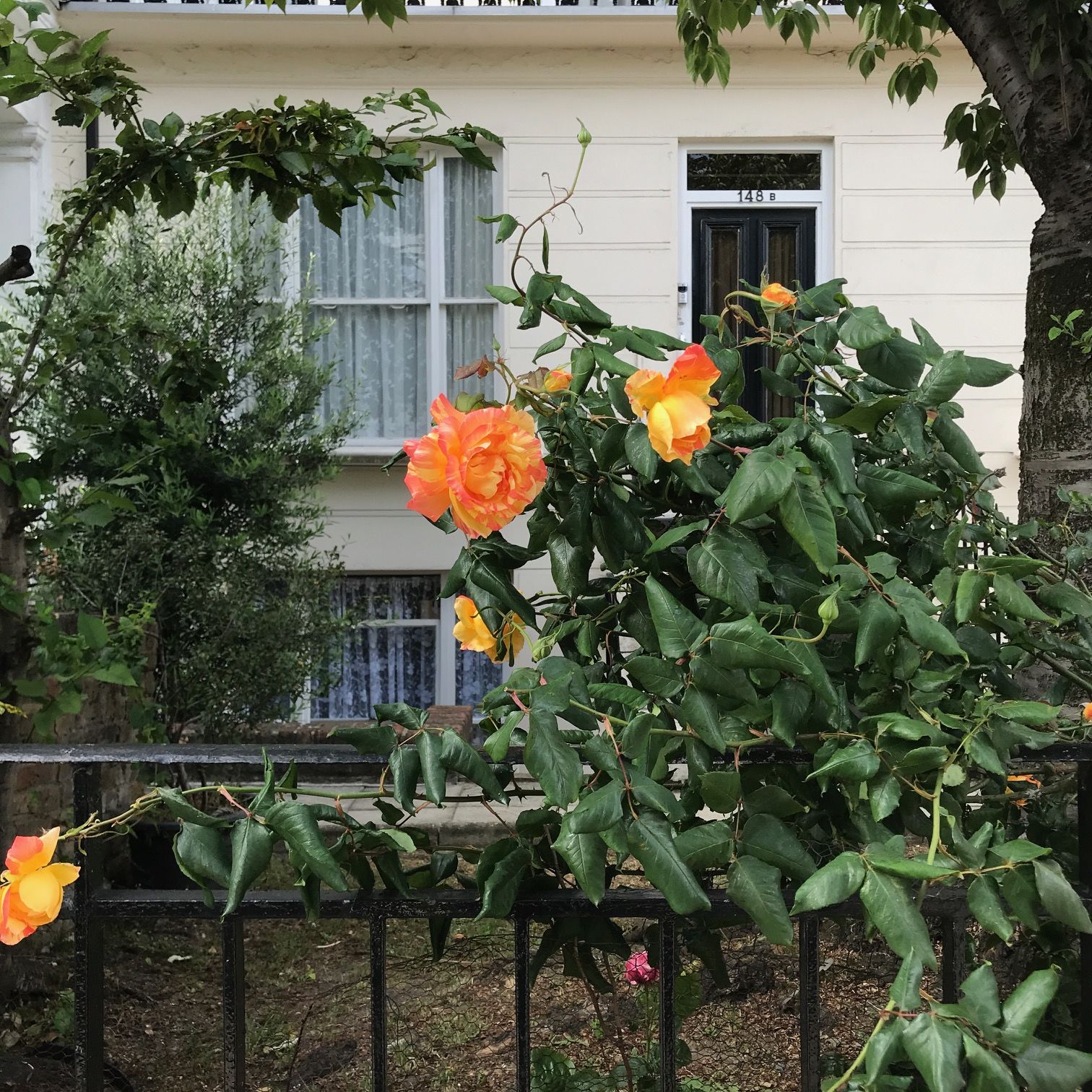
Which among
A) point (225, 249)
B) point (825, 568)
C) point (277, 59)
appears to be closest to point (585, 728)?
point (825, 568)

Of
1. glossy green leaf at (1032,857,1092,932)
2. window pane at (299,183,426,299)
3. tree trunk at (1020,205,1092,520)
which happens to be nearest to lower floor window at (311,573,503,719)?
window pane at (299,183,426,299)

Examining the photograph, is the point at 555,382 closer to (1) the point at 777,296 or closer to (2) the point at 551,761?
(1) the point at 777,296

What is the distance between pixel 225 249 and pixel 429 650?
10.6ft

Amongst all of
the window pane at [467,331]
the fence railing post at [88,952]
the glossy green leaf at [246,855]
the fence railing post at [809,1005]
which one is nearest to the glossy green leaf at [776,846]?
the fence railing post at [809,1005]

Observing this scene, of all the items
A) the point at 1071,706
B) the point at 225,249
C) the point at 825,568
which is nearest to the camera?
the point at 825,568

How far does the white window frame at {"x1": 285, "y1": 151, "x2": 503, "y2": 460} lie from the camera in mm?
7426

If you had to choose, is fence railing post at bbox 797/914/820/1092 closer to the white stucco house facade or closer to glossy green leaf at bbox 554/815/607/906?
glossy green leaf at bbox 554/815/607/906

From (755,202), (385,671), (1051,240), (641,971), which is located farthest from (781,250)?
(641,971)

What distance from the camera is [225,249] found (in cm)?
569

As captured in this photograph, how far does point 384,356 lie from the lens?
305 inches

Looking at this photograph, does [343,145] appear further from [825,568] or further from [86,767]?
[825,568]

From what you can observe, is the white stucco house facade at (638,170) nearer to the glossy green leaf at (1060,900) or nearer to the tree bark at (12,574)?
the tree bark at (12,574)

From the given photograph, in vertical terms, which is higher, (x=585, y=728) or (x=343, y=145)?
(x=343, y=145)

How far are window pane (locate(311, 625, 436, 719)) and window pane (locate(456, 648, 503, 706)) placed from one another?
0.60 ft
